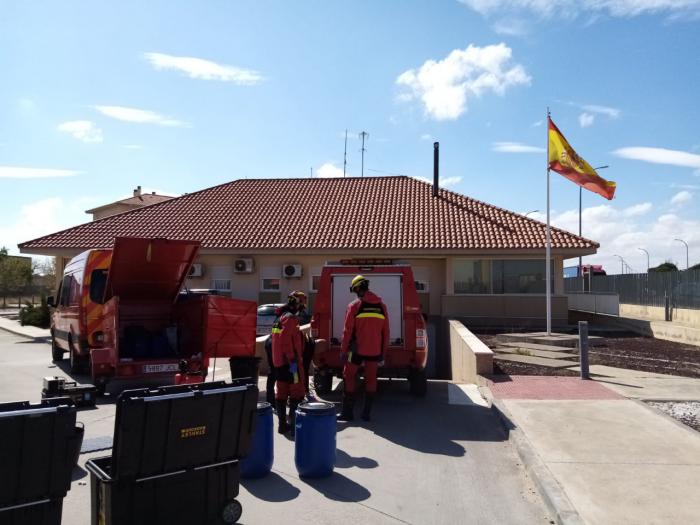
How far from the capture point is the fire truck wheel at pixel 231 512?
14.6 ft

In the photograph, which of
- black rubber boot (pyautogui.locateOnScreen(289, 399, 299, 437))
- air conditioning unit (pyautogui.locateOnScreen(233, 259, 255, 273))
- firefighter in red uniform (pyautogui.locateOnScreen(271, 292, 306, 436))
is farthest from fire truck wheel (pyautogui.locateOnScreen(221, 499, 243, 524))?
air conditioning unit (pyautogui.locateOnScreen(233, 259, 255, 273))

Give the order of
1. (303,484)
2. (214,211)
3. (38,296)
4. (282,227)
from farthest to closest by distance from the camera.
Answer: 1. (38,296)
2. (214,211)
3. (282,227)
4. (303,484)

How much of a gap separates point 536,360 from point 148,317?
7774 millimetres

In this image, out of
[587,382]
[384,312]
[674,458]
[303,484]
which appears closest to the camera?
[303,484]

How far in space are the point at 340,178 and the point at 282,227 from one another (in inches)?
256

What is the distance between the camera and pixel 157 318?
38.9ft

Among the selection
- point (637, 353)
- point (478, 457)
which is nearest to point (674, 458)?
point (478, 457)

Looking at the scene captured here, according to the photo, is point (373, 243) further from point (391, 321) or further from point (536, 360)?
point (391, 321)

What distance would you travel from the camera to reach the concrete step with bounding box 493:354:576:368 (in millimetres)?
12427

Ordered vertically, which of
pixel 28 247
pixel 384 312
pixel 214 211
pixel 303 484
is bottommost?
pixel 303 484

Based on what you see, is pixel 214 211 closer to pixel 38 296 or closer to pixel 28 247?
pixel 28 247

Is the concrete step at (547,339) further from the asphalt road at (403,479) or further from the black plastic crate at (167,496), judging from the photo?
the black plastic crate at (167,496)

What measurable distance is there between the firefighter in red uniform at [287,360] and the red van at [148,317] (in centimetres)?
299

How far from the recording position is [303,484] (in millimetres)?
5734
